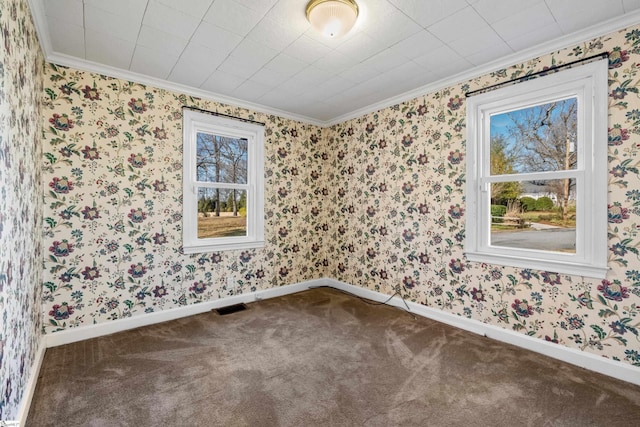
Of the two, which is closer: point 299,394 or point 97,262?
point 299,394

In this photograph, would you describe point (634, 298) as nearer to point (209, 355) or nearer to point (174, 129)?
point (209, 355)

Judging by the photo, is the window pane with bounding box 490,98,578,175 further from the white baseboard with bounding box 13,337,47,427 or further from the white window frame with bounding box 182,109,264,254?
the white baseboard with bounding box 13,337,47,427

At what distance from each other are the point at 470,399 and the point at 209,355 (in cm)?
179

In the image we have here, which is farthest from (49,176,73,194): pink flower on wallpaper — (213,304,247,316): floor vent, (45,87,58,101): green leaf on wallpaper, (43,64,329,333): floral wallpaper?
(213,304,247,316): floor vent

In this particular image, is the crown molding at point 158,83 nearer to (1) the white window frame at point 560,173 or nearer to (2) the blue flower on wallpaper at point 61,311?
(2) the blue flower on wallpaper at point 61,311

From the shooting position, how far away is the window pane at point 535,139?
2.27 metres

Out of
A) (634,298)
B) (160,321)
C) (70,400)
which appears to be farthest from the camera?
(160,321)

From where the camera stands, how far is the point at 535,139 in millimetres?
2461

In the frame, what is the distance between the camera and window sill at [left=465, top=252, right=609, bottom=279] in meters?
2.06

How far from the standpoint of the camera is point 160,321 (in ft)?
9.39

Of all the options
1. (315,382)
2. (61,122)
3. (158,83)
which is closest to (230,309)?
(315,382)

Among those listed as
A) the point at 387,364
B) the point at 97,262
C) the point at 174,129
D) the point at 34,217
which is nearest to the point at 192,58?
the point at 174,129

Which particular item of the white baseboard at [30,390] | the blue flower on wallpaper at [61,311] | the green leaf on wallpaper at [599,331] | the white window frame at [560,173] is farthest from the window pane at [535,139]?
the blue flower on wallpaper at [61,311]

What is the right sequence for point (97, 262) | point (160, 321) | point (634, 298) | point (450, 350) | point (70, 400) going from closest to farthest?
point (70, 400)
point (634, 298)
point (450, 350)
point (97, 262)
point (160, 321)
